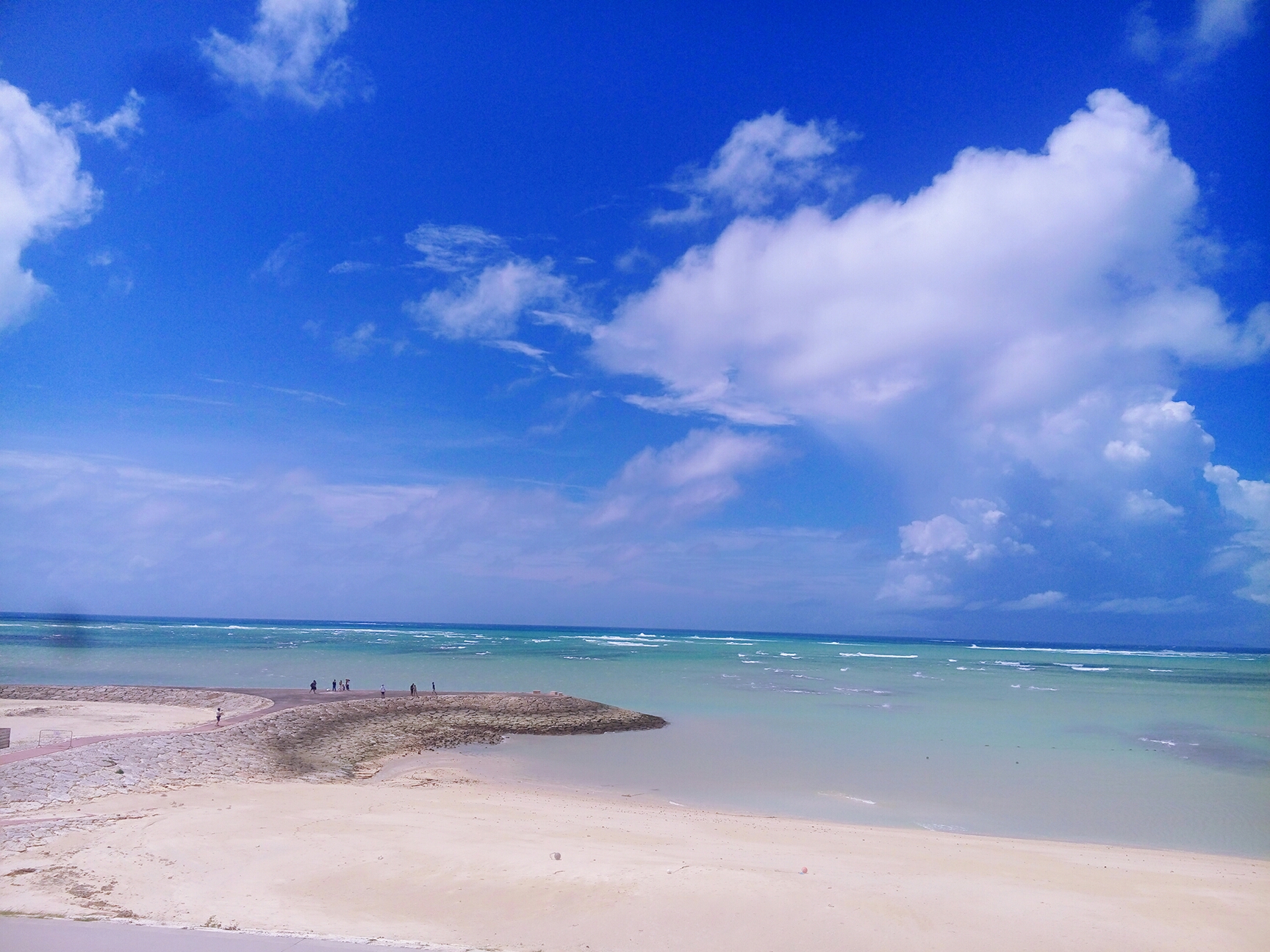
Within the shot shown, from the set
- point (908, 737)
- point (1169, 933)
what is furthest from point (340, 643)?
point (1169, 933)

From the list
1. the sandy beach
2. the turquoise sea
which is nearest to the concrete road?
the sandy beach

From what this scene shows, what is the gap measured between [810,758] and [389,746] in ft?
47.8

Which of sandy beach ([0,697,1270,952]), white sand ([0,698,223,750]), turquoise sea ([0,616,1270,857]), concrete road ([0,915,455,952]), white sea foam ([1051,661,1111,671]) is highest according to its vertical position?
concrete road ([0,915,455,952])

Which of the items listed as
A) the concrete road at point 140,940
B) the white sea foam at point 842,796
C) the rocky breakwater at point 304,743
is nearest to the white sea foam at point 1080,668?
the rocky breakwater at point 304,743

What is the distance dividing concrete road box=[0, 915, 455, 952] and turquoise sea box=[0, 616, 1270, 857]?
13343 mm

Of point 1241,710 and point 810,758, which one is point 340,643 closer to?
point 810,758

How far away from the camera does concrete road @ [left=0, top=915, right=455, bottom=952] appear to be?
720 centimetres

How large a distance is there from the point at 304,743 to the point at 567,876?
1587 cm

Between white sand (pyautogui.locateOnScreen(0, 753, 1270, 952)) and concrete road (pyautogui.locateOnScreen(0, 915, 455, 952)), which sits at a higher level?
concrete road (pyautogui.locateOnScreen(0, 915, 455, 952))

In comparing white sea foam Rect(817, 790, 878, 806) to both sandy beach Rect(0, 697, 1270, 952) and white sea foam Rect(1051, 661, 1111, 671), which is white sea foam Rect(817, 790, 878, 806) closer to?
sandy beach Rect(0, 697, 1270, 952)

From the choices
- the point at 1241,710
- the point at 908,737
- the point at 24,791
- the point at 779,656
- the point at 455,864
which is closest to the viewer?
the point at 455,864

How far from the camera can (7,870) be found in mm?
10281

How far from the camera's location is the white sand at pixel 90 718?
2267cm

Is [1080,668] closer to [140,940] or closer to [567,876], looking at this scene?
[567,876]
